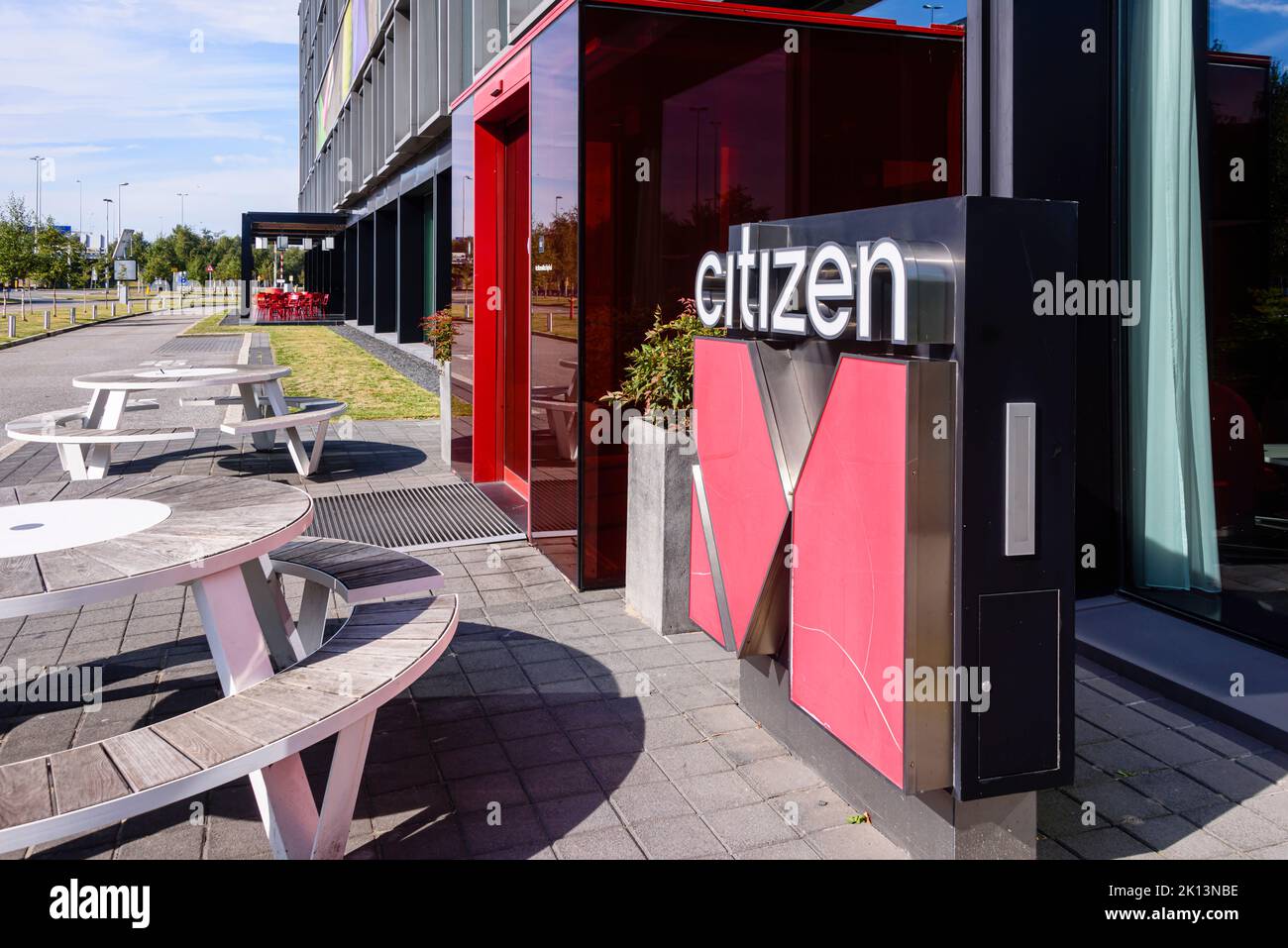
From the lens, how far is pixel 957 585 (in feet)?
10.2

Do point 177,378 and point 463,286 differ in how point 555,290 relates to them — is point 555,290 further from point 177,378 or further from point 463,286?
point 177,378

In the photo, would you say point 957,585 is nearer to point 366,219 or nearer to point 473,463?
point 473,463

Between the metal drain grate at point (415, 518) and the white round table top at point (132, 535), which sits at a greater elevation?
the white round table top at point (132, 535)

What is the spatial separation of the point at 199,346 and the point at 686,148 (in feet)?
83.1

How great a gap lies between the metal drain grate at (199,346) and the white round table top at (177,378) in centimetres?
1592

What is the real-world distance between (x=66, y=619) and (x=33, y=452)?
6475 millimetres

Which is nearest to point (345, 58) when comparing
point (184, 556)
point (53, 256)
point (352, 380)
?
point (352, 380)

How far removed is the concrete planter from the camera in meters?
5.69

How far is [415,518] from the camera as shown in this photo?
8.67 m

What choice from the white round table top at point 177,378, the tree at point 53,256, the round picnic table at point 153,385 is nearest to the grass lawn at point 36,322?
the tree at point 53,256

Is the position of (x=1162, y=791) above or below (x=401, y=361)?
below

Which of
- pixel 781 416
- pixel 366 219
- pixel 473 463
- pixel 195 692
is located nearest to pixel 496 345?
pixel 473 463

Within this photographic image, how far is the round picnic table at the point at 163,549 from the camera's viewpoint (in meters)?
3.41

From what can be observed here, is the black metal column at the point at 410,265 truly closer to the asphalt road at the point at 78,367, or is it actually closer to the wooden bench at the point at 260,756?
the asphalt road at the point at 78,367
